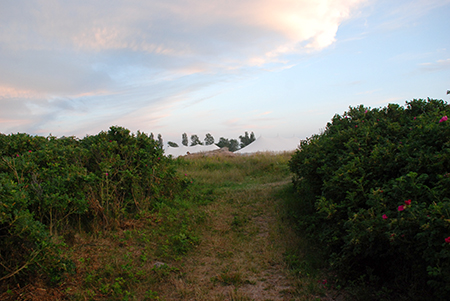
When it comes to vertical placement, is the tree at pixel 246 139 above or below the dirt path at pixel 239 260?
above

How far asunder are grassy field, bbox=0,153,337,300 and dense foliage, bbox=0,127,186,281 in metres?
0.25

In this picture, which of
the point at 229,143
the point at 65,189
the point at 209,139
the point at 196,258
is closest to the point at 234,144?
the point at 229,143

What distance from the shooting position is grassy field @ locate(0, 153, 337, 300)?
349 centimetres

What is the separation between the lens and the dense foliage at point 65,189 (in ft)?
10.3

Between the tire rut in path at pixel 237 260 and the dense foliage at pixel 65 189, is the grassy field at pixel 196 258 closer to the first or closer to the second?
the tire rut in path at pixel 237 260

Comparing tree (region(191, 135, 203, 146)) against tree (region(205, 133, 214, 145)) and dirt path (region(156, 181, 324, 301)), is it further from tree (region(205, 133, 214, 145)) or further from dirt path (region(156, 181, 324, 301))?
dirt path (region(156, 181, 324, 301))

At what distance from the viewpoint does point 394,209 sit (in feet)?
10.2

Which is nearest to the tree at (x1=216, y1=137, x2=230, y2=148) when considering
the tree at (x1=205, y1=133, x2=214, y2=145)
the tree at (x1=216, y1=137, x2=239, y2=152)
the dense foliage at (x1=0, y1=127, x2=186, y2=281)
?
the tree at (x1=216, y1=137, x2=239, y2=152)

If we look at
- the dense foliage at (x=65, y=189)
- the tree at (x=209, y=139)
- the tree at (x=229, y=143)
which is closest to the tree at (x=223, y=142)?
the tree at (x=229, y=143)

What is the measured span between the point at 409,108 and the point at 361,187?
104 inches

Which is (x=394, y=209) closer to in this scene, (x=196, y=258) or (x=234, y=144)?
(x=196, y=258)

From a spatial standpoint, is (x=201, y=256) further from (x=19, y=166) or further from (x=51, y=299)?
(x=19, y=166)

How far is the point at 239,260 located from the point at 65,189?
2.69m

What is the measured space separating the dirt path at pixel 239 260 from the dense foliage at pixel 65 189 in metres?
1.38
